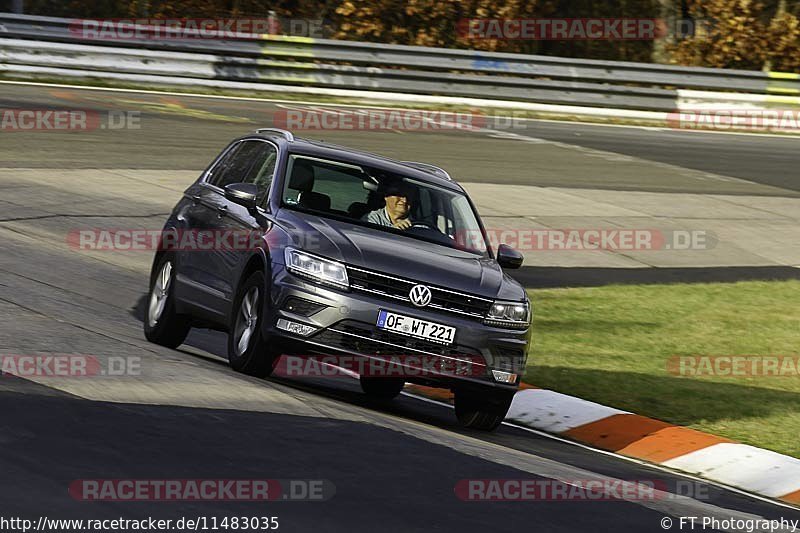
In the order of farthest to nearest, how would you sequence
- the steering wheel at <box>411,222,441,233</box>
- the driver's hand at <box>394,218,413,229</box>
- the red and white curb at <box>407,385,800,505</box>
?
the steering wheel at <box>411,222,441,233</box> < the driver's hand at <box>394,218,413,229</box> < the red and white curb at <box>407,385,800,505</box>

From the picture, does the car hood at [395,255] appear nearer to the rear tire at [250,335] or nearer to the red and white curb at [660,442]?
the rear tire at [250,335]

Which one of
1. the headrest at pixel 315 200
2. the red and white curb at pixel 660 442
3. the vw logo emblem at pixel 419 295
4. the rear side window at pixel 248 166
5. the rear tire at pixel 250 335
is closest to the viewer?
the vw logo emblem at pixel 419 295

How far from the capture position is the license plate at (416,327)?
907 cm

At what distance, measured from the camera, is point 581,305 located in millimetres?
15062

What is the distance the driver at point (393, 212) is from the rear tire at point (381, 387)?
1308 mm

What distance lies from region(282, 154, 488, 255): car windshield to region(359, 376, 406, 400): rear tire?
1247mm

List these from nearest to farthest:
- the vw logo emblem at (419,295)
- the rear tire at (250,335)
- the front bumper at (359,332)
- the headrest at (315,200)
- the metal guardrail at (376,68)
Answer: the front bumper at (359,332) < the vw logo emblem at (419,295) < the rear tire at (250,335) < the headrest at (315,200) < the metal guardrail at (376,68)

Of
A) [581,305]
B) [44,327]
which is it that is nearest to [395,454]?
[44,327]

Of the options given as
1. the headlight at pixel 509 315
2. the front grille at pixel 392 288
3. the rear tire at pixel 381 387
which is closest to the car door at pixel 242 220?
the front grille at pixel 392 288

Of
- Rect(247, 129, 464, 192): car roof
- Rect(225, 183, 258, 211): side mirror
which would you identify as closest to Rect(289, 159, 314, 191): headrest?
Rect(247, 129, 464, 192): car roof

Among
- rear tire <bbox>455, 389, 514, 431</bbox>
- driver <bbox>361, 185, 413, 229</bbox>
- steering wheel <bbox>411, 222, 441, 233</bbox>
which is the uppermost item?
driver <bbox>361, 185, 413, 229</bbox>

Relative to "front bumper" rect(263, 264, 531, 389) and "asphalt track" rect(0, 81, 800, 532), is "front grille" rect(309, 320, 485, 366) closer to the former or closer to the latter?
"front bumper" rect(263, 264, 531, 389)

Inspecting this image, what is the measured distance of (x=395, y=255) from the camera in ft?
30.7

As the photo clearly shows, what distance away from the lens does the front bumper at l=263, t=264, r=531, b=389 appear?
29.7ft
